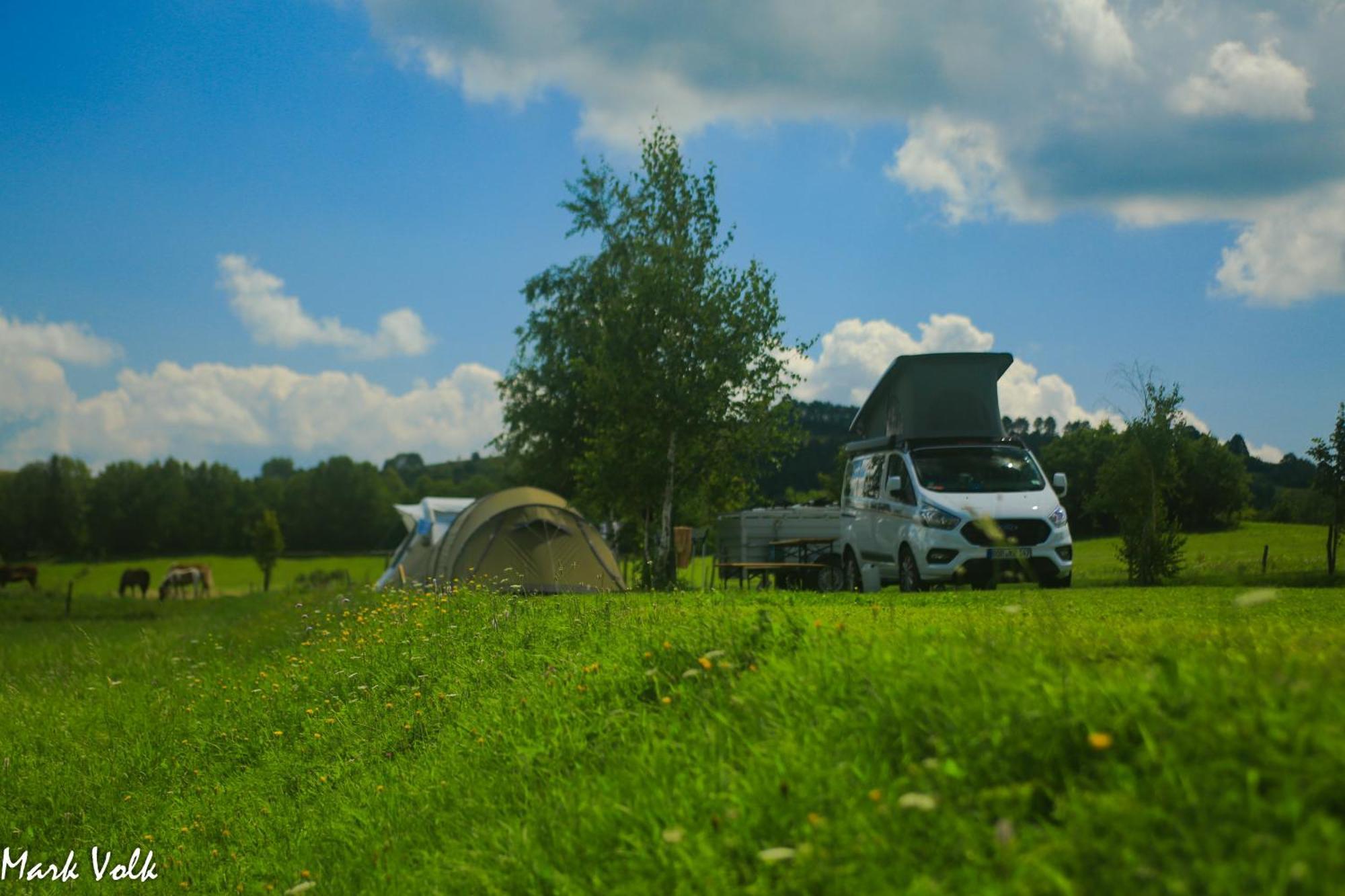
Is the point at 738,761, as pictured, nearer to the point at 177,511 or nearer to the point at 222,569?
the point at 222,569

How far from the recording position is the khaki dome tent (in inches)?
862

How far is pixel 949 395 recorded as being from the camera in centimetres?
1759

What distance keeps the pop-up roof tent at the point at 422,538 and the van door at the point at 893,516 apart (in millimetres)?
11615

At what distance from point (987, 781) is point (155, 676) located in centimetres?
1123

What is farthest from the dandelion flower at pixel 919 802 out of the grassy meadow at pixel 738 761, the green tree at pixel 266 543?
the green tree at pixel 266 543

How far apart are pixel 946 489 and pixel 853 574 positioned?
344 cm

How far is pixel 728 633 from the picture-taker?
628 centimetres

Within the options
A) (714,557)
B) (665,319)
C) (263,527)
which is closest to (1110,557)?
(714,557)

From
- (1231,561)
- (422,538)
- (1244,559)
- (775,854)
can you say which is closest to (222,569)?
(422,538)

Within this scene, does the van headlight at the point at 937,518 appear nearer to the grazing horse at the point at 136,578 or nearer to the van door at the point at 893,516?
the van door at the point at 893,516

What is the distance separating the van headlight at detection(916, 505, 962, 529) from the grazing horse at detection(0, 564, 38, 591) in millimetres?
49993

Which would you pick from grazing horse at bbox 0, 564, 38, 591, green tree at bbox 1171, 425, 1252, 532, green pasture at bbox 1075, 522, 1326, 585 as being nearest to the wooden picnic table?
green pasture at bbox 1075, 522, 1326, 585

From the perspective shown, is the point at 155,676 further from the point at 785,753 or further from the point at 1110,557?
the point at 1110,557

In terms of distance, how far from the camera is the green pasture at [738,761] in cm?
326
